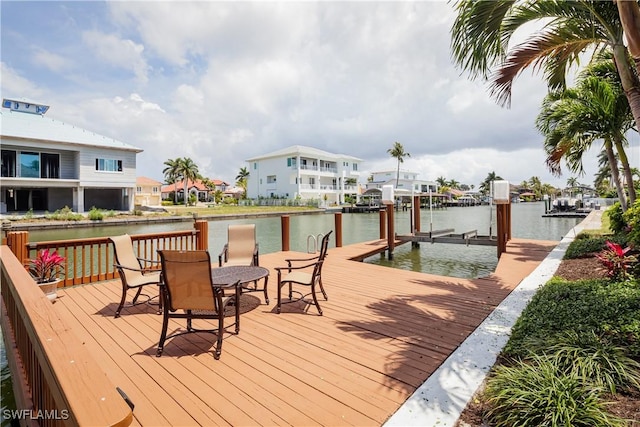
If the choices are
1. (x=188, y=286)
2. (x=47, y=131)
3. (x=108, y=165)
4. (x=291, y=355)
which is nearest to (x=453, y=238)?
(x=291, y=355)

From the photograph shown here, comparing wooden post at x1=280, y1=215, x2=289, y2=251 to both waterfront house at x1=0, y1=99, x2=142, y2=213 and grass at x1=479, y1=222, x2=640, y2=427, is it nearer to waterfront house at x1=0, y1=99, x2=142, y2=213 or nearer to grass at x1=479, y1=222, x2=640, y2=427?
grass at x1=479, y1=222, x2=640, y2=427

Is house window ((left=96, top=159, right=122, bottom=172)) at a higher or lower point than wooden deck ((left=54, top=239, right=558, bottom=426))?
higher

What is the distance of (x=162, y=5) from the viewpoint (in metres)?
7.53

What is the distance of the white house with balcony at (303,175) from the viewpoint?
43562 mm

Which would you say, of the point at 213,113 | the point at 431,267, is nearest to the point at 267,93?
the point at 213,113

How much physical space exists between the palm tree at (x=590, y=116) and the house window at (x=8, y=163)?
30.6 m

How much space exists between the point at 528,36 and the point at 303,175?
40.4 meters

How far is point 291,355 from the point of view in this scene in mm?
3160

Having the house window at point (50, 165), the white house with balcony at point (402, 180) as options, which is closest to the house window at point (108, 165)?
the house window at point (50, 165)

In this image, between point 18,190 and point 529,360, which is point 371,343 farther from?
point 18,190

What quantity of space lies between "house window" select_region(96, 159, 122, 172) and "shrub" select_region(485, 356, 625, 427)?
101 ft

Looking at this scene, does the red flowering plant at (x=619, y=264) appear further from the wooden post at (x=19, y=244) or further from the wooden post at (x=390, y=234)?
the wooden post at (x=19, y=244)

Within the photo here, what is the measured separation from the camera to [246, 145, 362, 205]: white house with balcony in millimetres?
43562

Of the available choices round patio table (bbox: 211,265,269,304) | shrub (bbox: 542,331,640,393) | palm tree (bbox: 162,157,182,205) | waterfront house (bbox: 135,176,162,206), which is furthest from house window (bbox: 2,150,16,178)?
shrub (bbox: 542,331,640,393)
